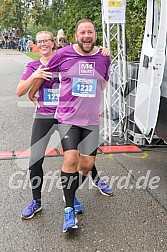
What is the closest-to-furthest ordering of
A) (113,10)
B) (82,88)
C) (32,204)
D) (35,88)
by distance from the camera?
1. (82,88)
2. (35,88)
3. (32,204)
4. (113,10)

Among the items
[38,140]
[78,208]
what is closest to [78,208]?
[78,208]

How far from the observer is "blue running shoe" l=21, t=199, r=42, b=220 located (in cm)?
362

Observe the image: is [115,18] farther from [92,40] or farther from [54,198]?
[54,198]

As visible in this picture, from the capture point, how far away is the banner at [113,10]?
5.38 m

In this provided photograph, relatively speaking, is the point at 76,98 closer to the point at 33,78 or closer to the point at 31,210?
the point at 33,78

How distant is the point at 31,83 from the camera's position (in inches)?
136

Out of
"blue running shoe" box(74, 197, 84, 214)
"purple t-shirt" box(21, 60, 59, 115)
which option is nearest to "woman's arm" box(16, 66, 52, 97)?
"purple t-shirt" box(21, 60, 59, 115)

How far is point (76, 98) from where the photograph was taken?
11.2ft

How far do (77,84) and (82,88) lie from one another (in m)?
0.07

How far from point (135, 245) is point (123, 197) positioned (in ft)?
3.25

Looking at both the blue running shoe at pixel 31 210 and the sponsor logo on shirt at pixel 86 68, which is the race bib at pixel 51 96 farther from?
the blue running shoe at pixel 31 210

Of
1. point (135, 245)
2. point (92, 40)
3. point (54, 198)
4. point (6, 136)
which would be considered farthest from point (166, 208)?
point (6, 136)

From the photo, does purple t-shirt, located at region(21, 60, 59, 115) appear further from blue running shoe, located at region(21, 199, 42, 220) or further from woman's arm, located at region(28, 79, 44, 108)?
blue running shoe, located at region(21, 199, 42, 220)

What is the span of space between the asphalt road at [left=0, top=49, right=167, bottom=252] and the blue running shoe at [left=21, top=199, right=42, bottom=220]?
0.17ft
